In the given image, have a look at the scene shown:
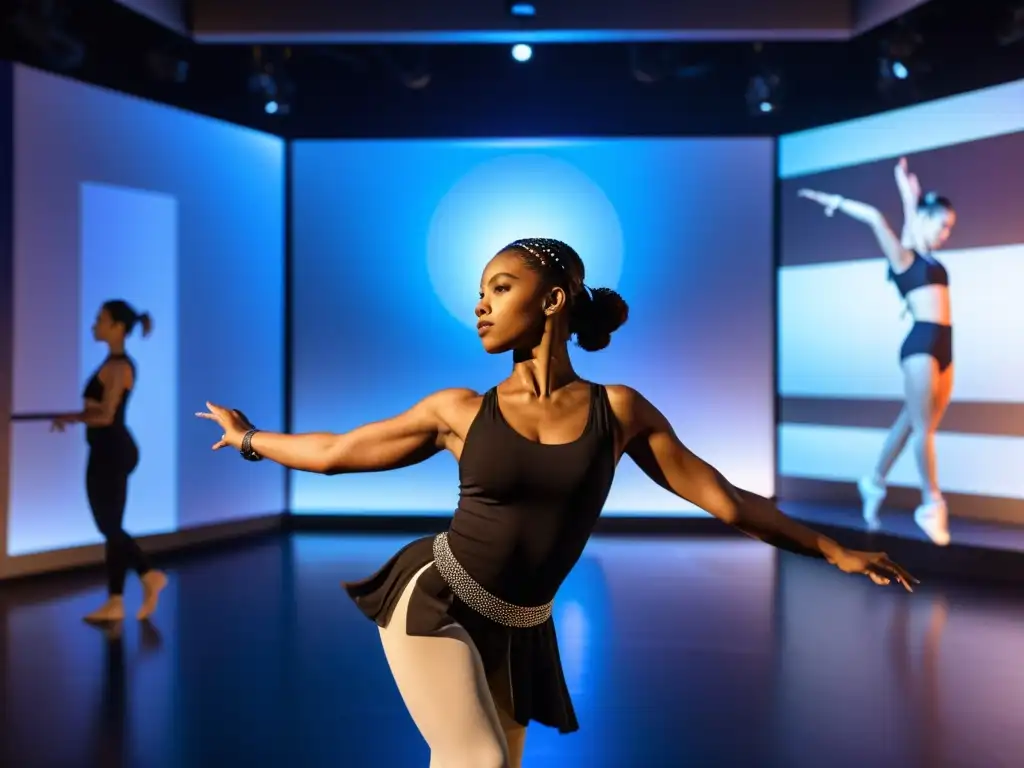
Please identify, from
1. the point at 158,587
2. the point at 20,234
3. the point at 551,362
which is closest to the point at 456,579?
the point at 551,362

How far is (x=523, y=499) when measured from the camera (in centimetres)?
180

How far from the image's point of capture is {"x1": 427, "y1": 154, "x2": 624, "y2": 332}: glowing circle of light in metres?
7.95

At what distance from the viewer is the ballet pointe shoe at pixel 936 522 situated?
6.20 metres

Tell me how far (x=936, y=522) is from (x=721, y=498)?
4.80 meters

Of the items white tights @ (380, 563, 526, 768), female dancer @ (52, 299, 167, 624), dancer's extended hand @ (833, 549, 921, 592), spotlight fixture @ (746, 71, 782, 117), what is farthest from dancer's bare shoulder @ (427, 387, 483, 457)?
spotlight fixture @ (746, 71, 782, 117)

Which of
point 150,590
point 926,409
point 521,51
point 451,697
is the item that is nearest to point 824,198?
point 926,409

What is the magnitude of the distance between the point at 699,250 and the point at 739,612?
11.4ft

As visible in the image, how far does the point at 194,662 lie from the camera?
4223mm

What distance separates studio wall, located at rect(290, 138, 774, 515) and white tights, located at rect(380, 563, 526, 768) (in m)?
6.11

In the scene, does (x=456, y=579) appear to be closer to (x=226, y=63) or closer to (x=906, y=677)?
(x=906, y=677)

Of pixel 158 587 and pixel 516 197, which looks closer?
pixel 158 587

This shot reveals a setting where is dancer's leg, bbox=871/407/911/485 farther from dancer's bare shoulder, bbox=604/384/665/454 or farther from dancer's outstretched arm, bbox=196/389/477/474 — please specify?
dancer's outstretched arm, bbox=196/389/477/474

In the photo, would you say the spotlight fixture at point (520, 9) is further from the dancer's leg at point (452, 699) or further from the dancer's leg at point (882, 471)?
the dancer's leg at point (452, 699)

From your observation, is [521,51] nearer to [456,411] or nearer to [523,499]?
[456,411]
